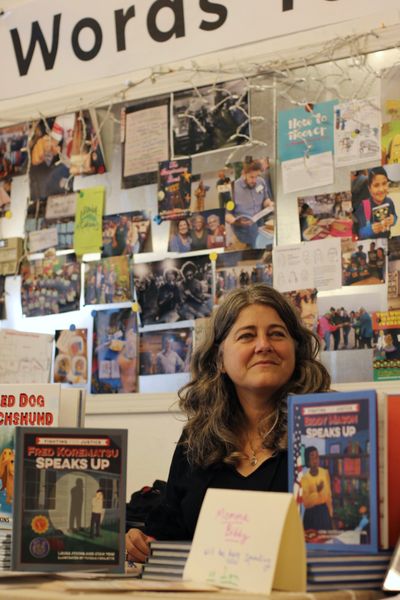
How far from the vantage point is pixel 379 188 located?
2760mm

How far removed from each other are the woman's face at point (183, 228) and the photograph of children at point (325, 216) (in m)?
0.42

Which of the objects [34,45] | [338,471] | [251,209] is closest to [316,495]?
[338,471]

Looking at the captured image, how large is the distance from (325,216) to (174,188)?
0.58 metres

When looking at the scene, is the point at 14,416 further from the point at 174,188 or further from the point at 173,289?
the point at 174,188

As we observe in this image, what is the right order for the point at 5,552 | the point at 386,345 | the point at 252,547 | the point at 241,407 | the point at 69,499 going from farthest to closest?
1. the point at 386,345
2. the point at 241,407
3. the point at 5,552
4. the point at 69,499
5. the point at 252,547

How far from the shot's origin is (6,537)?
5.71 ft

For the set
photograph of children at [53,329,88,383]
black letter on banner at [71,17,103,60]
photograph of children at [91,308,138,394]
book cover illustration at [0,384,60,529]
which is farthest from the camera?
black letter on banner at [71,17,103,60]

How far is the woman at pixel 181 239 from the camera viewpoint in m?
3.10

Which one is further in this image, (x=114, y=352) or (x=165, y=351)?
(x=114, y=352)

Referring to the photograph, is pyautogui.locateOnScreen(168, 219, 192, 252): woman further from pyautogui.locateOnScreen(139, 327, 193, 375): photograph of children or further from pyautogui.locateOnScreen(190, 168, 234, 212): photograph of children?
pyautogui.locateOnScreen(139, 327, 193, 375): photograph of children

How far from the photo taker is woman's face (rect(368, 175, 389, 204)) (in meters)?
2.75

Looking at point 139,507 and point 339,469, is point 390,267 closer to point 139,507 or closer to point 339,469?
point 139,507

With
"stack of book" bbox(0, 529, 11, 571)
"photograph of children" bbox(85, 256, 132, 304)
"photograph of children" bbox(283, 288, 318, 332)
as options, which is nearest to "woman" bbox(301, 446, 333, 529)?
"stack of book" bbox(0, 529, 11, 571)

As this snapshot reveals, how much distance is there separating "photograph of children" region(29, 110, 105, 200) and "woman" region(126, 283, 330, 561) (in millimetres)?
1189
